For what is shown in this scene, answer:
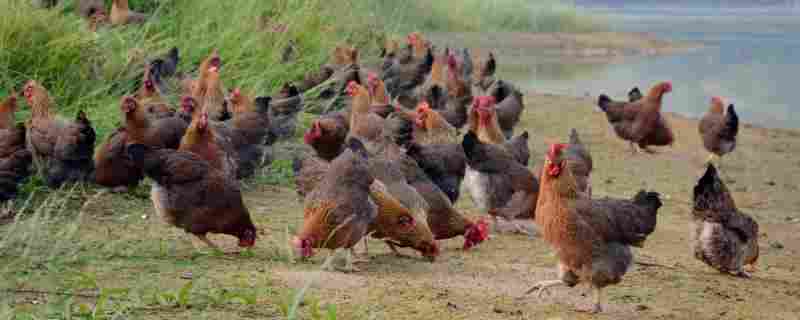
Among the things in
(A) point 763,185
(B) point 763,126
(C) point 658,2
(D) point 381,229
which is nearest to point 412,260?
(D) point 381,229

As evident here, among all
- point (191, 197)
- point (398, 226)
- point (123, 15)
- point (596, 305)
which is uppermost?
point (123, 15)

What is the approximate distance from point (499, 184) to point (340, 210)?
82.6 inches

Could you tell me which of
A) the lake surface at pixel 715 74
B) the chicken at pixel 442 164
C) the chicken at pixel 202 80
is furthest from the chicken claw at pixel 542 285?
the lake surface at pixel 715 74

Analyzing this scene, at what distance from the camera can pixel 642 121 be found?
1217cm

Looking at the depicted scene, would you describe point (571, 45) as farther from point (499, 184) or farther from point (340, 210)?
point (340, 210)

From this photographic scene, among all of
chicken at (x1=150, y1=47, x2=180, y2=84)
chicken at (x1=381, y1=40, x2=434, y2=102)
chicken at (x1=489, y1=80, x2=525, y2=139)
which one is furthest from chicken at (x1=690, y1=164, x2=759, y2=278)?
chicken at (x1=381, y1=40, x2=434, y2=102)

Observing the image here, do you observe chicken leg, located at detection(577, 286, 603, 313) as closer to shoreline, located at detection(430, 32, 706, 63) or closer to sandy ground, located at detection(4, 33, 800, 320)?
sandy ground, located at detection(4, 33, 800, 320)

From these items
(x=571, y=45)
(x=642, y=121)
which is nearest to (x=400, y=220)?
(x=642, y=121)

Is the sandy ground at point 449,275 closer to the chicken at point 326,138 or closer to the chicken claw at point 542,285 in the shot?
the chicken claw at point 542,285

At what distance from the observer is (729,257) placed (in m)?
6.67

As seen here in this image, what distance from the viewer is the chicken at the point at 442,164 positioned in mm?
7672

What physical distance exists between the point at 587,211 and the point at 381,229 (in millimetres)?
1232

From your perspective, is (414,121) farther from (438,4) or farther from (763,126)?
(438,4)

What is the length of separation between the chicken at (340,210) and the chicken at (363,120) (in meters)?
1.94
